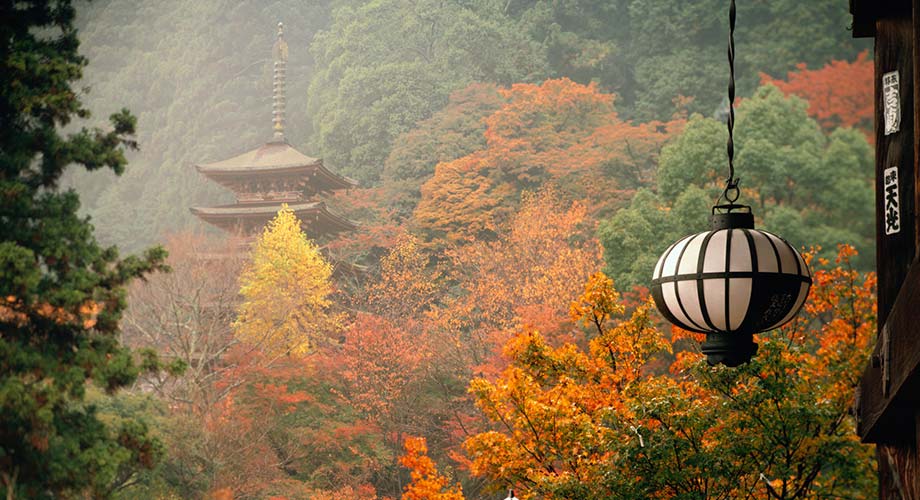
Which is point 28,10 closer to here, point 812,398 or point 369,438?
point 369,438

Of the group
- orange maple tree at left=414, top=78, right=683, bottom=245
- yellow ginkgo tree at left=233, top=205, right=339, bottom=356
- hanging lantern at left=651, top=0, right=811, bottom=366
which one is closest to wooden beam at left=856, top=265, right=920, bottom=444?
hanging lantern at left=651, top=0, right=811, bottom=366

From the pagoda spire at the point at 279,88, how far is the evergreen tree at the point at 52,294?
14243 millimetres

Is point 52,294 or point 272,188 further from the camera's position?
point 272,188

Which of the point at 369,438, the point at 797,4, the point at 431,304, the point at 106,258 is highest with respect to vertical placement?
the point at 797,4

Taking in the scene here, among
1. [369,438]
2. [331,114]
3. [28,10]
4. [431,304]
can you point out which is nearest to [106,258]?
[28,10]

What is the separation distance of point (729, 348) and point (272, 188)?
70.2 feet

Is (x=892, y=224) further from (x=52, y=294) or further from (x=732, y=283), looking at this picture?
(x=52, y=294)

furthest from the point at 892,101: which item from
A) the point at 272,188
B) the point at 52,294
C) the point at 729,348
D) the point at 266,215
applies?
the point at 272,188

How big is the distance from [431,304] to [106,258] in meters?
8.85

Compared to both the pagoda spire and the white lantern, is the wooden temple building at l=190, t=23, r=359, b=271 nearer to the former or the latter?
the pagoda spire

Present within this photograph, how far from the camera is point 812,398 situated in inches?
204

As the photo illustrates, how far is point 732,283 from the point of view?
245cm

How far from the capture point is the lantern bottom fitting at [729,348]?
8.14ft

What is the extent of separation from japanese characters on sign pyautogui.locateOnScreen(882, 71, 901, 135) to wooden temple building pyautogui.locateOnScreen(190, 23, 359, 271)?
1951 centimetres
